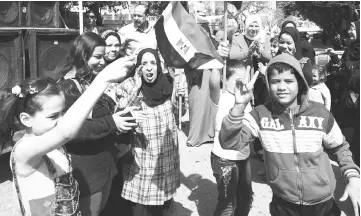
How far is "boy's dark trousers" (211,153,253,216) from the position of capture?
3.12 metres

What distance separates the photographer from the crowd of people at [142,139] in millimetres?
1903

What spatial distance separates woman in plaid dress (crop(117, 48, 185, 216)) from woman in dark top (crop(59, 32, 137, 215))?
1.03 feet

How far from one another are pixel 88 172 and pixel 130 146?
639 millimetres

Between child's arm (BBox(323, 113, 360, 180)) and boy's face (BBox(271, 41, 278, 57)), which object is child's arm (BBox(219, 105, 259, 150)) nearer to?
child's arm (BBox(323, 113, 360, 180))

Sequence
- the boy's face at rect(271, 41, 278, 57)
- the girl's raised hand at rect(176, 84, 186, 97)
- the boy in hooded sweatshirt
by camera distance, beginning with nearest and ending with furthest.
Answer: the boy in hooded sweatshirt < the boy's face at rect(271, 41, 278, 57) < the girl's raised hand at rect(176, 84, 186, 97)

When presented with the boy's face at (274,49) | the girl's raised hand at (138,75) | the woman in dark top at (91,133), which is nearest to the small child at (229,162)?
the girl's raised hand at (138,75)

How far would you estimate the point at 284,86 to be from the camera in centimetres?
226

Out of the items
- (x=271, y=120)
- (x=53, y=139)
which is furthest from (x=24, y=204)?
(x=271, y=120)

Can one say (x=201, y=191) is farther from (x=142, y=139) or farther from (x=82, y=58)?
(x=82, y=58)

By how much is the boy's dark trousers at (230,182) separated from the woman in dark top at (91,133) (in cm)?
93

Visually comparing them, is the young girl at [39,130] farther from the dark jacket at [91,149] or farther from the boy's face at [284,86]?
the boy's face at [284,86]

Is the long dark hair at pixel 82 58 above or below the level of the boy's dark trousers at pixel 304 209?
above

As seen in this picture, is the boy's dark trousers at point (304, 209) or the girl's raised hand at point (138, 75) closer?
the boy's dark trousers at point (304, 209)

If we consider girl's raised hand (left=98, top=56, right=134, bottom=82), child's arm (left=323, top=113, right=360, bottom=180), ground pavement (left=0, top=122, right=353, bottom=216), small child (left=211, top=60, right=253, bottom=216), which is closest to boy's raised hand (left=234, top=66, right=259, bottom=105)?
child's arm (left=323, top=113, right=360, bottom=180)
